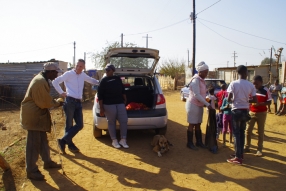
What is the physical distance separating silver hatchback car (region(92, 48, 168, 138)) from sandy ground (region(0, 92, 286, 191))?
21.0 inches

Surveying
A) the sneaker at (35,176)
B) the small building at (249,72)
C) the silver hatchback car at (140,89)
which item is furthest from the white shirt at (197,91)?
the small building at (249,72)

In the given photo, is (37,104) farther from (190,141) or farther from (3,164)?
(190,141)

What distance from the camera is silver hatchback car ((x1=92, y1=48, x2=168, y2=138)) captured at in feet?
18.9

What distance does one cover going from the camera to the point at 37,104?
3.92m

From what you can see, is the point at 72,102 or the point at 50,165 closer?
the point at 50,165

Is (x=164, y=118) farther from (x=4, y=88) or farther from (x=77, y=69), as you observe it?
(x=4, y=88)

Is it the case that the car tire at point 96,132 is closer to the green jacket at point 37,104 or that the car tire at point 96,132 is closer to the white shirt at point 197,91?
the green jacket at point 37,104

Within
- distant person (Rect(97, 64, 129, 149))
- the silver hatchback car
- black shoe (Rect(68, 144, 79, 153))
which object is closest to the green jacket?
black shoe (Rect(68, 144, 79, 153))

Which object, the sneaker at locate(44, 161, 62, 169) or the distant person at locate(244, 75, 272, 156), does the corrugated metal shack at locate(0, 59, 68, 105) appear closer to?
the sneaker at locate(44, 161, 62, 169)

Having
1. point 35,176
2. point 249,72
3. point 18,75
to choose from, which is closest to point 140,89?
point 35,176

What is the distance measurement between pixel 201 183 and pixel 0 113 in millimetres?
10332

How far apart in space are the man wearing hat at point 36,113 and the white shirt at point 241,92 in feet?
10.1

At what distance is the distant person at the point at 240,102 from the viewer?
4.67 meters

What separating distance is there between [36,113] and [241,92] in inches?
136
